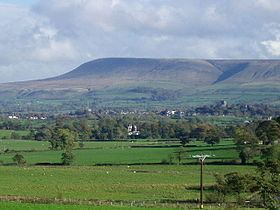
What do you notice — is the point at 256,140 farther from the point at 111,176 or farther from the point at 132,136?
the point at 132,136

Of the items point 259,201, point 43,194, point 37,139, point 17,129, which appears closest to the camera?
point 259,201

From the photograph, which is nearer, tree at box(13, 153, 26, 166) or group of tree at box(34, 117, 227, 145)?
tree at box(13, 153, 26, 166)

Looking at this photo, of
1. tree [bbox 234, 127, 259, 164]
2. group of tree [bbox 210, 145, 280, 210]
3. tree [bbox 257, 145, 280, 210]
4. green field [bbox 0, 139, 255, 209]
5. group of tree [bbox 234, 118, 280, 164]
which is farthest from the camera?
group of tree [bbox 234, 118, 280, 164]

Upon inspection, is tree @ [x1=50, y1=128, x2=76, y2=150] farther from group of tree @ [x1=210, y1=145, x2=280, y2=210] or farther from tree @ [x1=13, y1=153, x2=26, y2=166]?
group of tree @ [x1=210, y1=145, x2=280, y2=210]

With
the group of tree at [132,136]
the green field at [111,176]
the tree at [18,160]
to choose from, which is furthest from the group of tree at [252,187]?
the group of tree at [132,136]

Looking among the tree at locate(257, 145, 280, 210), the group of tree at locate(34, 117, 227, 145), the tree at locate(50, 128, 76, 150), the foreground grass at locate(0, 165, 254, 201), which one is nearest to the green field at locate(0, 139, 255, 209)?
the foreground grass at locate(0, 165, 254, 201)

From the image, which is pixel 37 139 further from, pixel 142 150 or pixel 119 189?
pixel 119 189

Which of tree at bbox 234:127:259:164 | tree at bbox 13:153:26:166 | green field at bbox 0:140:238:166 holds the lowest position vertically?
green field at bbox 0:140:238:166

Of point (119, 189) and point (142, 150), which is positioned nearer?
point (119, 189)

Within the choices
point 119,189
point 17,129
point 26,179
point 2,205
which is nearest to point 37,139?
point 17,129

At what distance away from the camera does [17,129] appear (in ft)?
530

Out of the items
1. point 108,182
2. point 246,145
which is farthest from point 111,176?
point 246,145

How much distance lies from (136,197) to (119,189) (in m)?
6.18

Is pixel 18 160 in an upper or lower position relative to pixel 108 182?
lower
